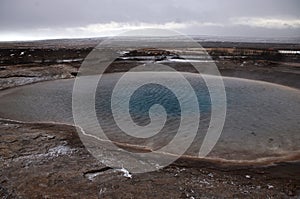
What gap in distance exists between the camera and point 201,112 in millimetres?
11453

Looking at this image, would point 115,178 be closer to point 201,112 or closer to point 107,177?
point 107,177

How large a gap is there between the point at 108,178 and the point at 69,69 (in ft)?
63.9

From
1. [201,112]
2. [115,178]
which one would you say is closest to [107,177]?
[115,178]

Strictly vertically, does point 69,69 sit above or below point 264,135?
above

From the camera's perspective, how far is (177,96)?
14.3 metres

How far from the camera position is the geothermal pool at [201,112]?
324 inches

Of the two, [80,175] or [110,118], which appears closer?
[80,175]

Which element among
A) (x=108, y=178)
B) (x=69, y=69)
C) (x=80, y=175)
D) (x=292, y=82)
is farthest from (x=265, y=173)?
(x=69, y=69)

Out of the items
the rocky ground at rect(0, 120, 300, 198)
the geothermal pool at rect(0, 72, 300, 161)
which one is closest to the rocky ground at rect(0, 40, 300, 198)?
the rocky ground at rect(0, 120, 300, 198)

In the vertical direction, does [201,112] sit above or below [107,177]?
above

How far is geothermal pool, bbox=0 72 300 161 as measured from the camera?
324 inches

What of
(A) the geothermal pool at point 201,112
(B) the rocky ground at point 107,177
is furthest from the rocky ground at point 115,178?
(A) the geothermal pool at point 201,112

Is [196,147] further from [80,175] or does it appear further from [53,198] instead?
[53,198]

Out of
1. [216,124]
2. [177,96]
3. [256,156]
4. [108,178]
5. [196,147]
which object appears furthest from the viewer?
[177,96]
